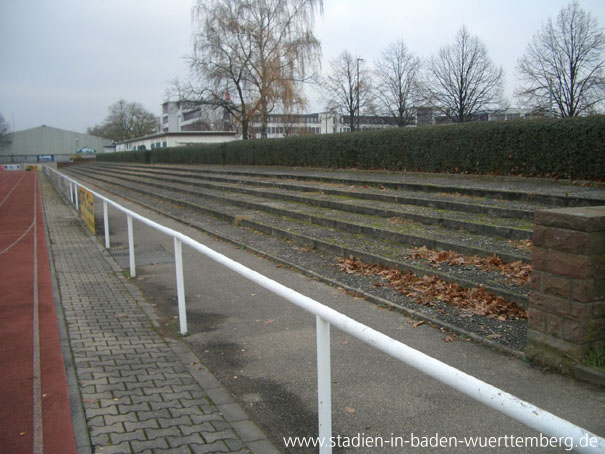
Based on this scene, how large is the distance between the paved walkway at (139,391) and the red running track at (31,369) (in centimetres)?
13

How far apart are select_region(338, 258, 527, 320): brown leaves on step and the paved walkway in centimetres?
262

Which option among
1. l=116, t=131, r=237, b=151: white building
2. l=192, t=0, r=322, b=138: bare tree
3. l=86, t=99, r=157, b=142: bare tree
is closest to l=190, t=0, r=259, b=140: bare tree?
l=192, t=0, r=322, b=138: bare tree

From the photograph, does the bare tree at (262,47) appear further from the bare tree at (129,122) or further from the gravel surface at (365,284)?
the bare tree at (129,122)

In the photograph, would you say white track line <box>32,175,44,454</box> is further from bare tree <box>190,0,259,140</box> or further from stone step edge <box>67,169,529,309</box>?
bare tree <box>190,0,259,140</box>

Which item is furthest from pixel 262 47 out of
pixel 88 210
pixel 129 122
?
pixel 129 122

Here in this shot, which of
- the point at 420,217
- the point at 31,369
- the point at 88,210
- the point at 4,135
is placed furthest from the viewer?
the point at 4,135

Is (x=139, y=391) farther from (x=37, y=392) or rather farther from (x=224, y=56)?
(x=224, y=56)

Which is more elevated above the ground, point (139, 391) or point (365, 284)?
point (365, 284)

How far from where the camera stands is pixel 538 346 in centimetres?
398

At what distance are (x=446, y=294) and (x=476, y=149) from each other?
8058 millimetres

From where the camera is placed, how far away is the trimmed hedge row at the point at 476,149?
406 inches

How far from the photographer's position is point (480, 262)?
6391 mm

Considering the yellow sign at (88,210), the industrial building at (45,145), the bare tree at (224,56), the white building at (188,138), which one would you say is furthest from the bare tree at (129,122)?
the yellow sign at (88,210)

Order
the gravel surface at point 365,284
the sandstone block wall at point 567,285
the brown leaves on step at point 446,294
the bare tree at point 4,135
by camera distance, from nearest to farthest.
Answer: the sandstone block wall at point 567,285 → the gravel surface at point 365,284 → the brown leaves on step at point 446,294 → the bare tree at point 4,135
